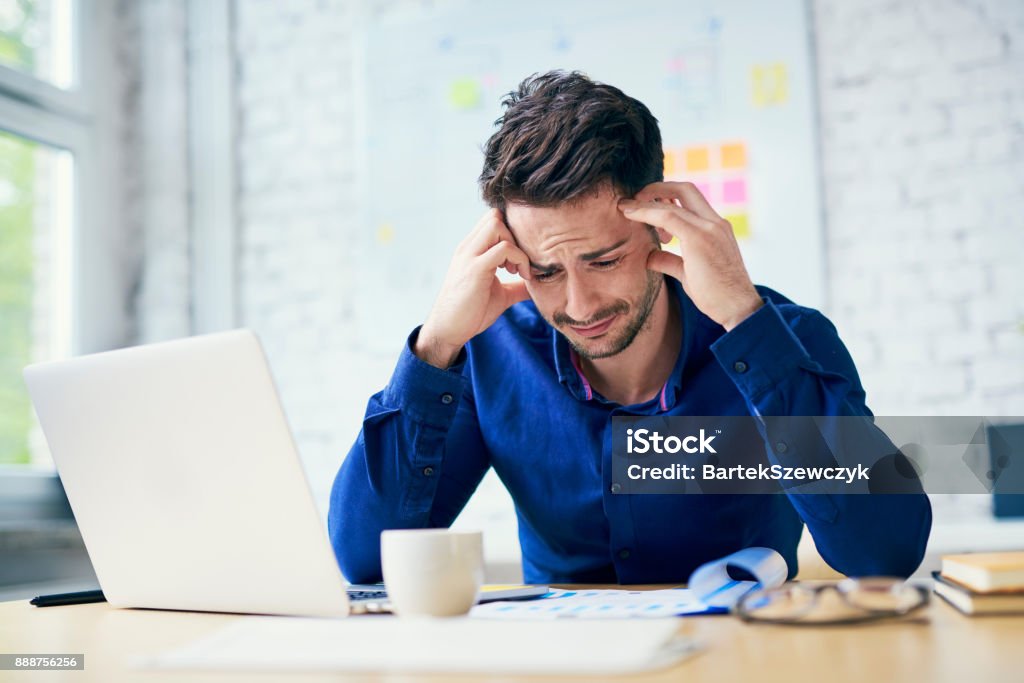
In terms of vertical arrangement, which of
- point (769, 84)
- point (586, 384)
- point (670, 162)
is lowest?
point (586, 384)

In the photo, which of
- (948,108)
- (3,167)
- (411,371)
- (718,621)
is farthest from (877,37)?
(3,167)

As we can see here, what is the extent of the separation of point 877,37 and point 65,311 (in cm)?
286

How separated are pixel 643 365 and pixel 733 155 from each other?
1658 mm

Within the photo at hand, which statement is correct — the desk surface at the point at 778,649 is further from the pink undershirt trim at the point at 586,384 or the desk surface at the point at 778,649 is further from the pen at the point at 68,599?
the pink undershirt trim at the point at 586,384

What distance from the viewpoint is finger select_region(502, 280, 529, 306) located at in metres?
1.55

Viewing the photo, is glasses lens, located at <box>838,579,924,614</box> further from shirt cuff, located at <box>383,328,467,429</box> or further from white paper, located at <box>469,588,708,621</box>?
shirt cuff, located at <box>383,328,467,429</box>

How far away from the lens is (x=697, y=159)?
3.12 metres

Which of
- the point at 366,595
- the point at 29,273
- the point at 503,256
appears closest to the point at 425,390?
the point at 503,256

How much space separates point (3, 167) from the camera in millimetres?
3123

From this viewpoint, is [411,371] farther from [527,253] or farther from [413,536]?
[413,536]

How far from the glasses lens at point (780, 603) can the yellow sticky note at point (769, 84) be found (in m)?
A: 2.42

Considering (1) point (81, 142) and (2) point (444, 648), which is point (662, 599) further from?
(1) point (81, 142)

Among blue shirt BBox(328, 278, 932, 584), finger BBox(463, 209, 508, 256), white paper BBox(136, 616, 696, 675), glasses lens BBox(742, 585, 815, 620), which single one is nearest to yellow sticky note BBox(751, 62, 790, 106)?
blue shirt BBox(328, 278, 932, 584)

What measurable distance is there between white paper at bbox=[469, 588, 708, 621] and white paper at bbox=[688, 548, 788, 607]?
2 cm
